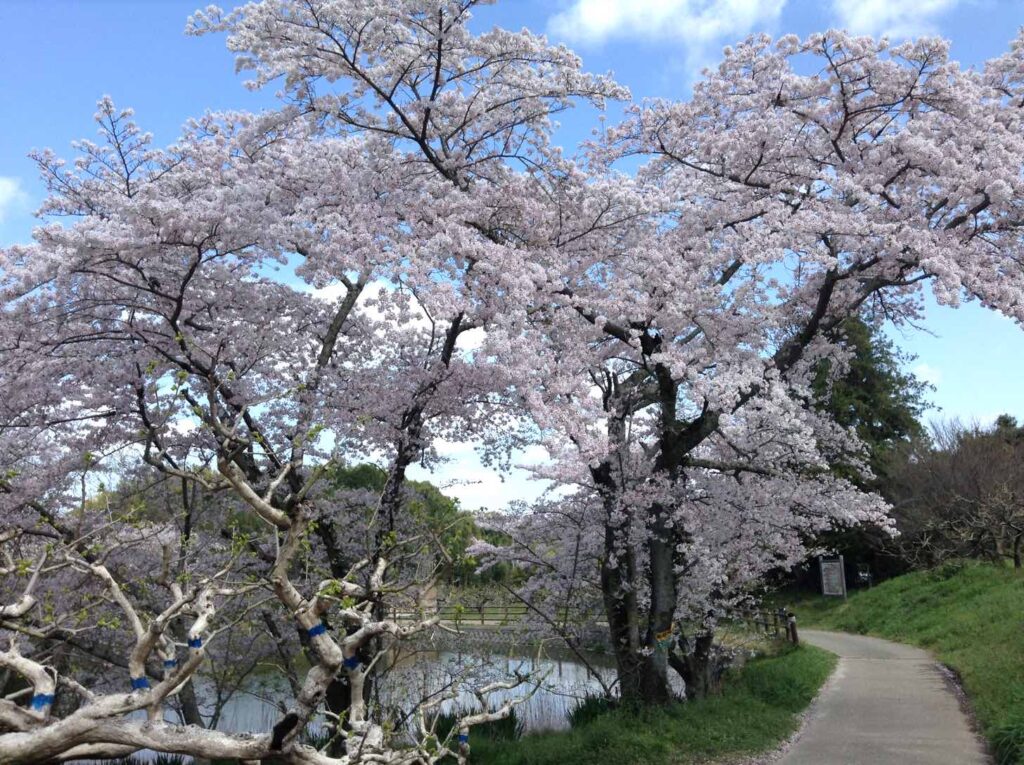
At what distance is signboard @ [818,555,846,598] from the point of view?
23766mm

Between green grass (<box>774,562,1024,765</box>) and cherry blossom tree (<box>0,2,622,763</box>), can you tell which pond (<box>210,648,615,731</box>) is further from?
green grass (<box>774,562,1024,765</box>)

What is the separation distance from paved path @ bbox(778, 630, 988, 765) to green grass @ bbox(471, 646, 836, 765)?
1.32 ft

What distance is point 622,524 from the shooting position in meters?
10.7

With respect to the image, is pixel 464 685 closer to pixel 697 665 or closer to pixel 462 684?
pixel 462 684

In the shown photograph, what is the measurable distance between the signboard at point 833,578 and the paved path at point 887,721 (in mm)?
9386

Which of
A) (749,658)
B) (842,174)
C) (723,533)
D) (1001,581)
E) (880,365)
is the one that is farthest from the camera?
(880,365)

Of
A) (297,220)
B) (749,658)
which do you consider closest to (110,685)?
(297,220)

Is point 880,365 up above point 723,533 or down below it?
above

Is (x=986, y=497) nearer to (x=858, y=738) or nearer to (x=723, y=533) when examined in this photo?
(x=723, y=533)

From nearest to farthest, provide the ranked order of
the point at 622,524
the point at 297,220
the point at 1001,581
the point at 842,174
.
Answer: the point at 297,220 < the point at 842,174 < the point at 622,524 < the point at 1001,581

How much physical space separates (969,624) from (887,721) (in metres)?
6.63

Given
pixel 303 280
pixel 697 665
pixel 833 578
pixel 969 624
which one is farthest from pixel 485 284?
pixel 833 578

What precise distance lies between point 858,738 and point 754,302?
16.1 ft

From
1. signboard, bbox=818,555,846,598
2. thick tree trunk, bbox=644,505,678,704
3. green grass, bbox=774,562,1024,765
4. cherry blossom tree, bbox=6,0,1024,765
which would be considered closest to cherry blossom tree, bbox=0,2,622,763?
cherry blossom tree, bbox=6,0,1024,765
